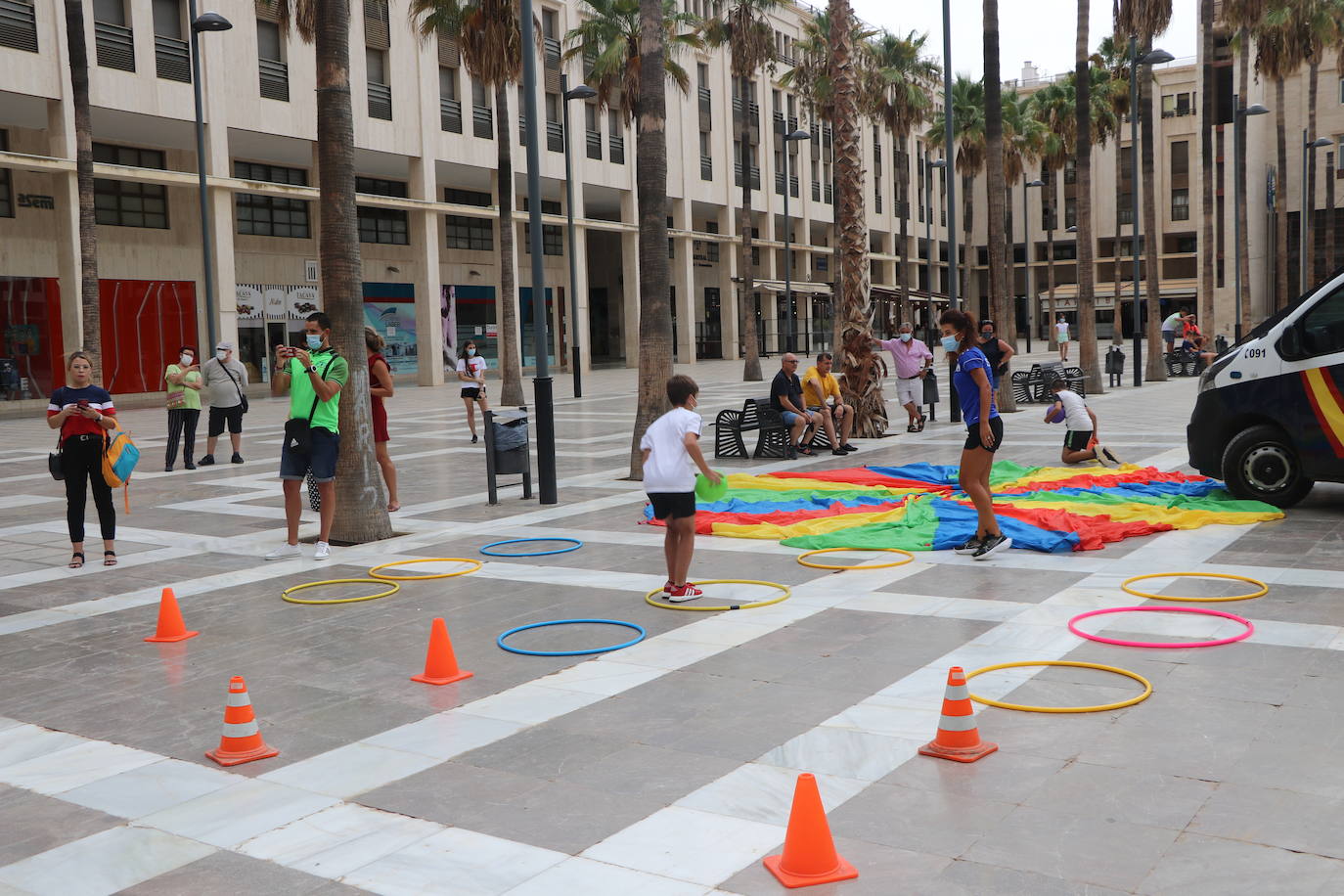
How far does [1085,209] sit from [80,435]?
913 inches

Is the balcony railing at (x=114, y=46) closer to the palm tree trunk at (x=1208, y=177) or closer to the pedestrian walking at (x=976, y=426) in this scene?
the pedestrian walking at (x=976, y=426)

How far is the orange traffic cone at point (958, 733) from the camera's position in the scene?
4.86 meters

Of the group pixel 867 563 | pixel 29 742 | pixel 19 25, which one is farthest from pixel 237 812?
pixel 19 25

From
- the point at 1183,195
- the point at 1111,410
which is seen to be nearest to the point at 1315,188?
the point at 1183,195

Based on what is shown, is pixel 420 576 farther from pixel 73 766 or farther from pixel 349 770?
pixel 349 770

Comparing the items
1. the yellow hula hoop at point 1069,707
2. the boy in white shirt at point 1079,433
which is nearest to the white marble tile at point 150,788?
the yellow hula hoop at point 1069,707

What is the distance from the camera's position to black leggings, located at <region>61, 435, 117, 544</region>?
980 cm

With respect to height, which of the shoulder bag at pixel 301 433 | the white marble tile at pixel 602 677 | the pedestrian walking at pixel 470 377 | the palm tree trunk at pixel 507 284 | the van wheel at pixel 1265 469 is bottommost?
the white marble tile at pixel 602 677

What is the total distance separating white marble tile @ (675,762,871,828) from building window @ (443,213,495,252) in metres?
40.4

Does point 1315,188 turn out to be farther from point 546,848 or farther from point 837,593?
point 546,848

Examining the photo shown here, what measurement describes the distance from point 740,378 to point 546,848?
35374 mm

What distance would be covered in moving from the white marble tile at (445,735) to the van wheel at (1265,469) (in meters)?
8.09

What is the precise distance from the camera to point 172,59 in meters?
31.1

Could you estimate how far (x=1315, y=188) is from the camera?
6212 centimetres
